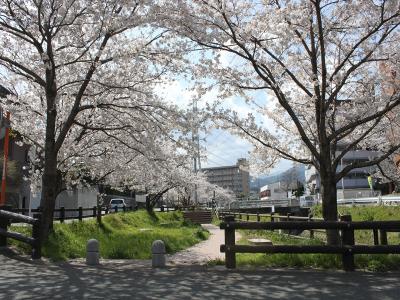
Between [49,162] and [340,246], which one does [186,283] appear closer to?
[340,246]

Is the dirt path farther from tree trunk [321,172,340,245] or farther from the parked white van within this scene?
the parked white van

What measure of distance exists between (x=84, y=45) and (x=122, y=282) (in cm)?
752

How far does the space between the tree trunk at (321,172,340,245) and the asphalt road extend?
2680 millimetres

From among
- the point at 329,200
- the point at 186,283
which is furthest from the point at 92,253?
the point at 329,200

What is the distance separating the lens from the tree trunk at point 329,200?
1127 cm

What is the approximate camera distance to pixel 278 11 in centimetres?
1116

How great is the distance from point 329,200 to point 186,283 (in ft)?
17.0

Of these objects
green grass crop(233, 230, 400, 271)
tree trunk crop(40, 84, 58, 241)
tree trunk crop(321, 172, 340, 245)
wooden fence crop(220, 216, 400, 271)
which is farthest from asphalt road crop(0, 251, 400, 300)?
tree trunk crop(40, 84, 58, 241)

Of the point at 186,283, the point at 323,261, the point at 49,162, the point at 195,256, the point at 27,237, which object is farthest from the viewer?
the point at 195,256

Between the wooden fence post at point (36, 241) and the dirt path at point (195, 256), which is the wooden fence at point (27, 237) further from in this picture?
the dirt path at point (195, 256)

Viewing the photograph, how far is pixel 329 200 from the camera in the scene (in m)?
11.4

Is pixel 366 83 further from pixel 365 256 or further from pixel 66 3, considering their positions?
pixel 66 3

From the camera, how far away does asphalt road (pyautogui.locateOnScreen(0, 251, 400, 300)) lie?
6.69 metres

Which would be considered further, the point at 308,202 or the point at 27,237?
the point at 308,202
